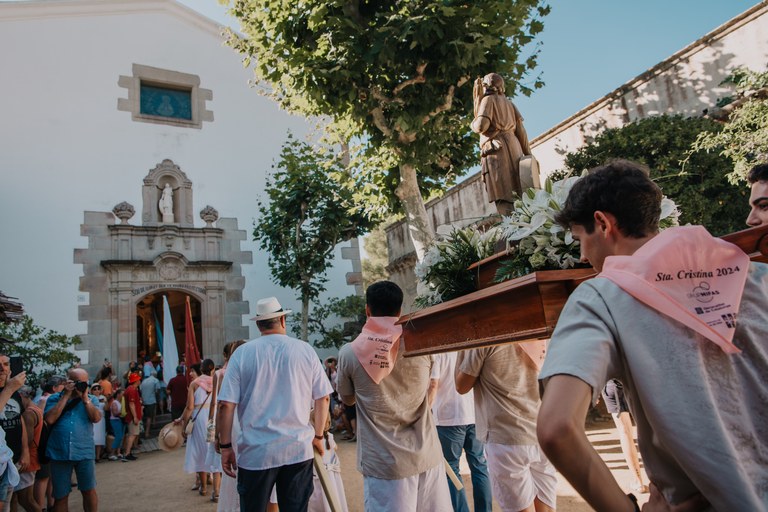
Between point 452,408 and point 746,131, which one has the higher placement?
point 746,131

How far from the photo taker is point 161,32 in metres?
15.5

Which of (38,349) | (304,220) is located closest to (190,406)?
(38,349)

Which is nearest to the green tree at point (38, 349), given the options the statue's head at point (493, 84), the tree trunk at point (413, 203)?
the tree trunk at point (413, 203)

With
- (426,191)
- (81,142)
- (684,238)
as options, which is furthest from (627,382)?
(81,142)

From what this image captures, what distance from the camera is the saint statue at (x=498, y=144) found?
367 cm

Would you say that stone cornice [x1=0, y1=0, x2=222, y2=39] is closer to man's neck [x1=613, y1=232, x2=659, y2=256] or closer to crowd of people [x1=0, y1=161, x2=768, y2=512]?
crowd of people [x1=0, y1=161, x2=768, y2=512]

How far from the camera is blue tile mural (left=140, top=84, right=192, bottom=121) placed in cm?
1484

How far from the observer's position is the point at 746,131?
7.07 metres

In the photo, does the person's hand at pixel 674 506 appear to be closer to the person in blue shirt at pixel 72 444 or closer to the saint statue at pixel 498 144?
the saint statue at pixel 498 144

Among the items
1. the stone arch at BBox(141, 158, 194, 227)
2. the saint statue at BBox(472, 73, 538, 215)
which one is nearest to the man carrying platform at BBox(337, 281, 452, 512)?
the saint statue at BBox(472, 73, 538, 215)

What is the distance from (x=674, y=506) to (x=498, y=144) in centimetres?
299

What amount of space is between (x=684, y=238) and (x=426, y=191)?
29.6 feet

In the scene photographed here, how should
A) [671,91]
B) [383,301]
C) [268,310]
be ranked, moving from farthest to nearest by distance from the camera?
[671,91], [268,310], [383,301]

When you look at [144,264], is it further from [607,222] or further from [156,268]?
[607,222]
